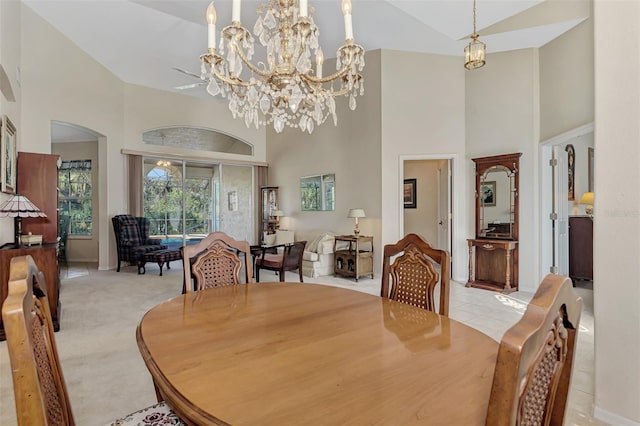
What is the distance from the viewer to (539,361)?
609mm

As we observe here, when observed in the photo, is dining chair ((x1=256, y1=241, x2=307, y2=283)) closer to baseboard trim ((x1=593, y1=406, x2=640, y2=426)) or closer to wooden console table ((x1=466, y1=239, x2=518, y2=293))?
wooden console table ((x1=466, y1=239, x2=518, y2=293))

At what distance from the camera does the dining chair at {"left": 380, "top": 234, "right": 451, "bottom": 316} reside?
1.71m

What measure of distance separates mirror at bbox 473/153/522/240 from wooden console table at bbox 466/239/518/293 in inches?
8.5

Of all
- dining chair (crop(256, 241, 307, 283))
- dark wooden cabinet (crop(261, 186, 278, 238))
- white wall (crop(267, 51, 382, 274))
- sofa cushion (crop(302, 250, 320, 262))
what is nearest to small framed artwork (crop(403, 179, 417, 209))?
white wall (crop(267, 51, 382, 274))

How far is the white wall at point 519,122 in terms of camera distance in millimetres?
4832

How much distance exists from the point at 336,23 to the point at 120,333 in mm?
4726

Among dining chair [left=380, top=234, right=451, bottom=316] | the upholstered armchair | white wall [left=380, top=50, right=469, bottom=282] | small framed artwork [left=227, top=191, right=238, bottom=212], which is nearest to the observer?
dining chair [left=380, top=234, right=451, bottom=316]

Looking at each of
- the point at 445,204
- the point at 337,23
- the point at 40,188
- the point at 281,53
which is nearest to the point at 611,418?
the point at 281,53

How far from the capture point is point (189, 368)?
100 centimetres

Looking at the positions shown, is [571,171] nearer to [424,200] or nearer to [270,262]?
[424,200]

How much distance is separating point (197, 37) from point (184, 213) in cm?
388

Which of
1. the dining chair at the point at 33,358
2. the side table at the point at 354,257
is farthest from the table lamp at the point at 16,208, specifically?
the side table at the point at 354,257

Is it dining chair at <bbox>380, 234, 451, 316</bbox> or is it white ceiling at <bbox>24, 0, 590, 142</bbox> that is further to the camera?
white ceiling at <bbox>24, 0, 590, 142</bbox>

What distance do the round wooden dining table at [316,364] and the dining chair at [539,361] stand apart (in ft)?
0.47
